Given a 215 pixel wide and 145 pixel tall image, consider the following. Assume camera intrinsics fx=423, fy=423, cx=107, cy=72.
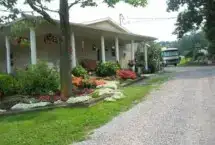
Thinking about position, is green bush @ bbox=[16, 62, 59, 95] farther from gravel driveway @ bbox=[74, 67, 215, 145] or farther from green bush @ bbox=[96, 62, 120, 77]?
green bush @ bbox=[96, 62, 120, 77]

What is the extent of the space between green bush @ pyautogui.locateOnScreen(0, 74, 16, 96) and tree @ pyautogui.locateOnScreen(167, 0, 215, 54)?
34.5m

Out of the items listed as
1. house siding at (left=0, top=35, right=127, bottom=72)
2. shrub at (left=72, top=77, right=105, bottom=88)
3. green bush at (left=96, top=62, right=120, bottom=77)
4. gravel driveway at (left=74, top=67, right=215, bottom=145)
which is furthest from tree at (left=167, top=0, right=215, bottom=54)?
gravel driveway at (left=74, top=67, right=215, bottom=145)

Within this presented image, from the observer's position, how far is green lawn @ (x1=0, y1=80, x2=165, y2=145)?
986 cm

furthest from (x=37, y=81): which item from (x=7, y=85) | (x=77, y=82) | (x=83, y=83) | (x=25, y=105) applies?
(x=83, y=83)

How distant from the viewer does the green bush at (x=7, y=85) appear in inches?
696

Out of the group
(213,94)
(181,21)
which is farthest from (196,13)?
(213,94)

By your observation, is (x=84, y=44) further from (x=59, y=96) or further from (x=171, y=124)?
(x=171, y=124)

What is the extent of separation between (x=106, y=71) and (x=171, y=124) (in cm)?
1612

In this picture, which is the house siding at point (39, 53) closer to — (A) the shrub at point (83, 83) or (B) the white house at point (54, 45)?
(B) the white house at point (54, 45)

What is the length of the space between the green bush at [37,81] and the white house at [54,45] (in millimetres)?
2435

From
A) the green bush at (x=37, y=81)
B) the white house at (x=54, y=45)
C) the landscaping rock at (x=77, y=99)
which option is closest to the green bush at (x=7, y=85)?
the green bush at (x=37, y=81)

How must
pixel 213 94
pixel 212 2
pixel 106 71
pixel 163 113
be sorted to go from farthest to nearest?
pixel 212 2, pixel 106 71, pixel 213 94, pixel 163 113

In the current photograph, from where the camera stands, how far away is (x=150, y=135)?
9477 mm

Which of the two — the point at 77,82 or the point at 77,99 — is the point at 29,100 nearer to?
the point at 77,99
